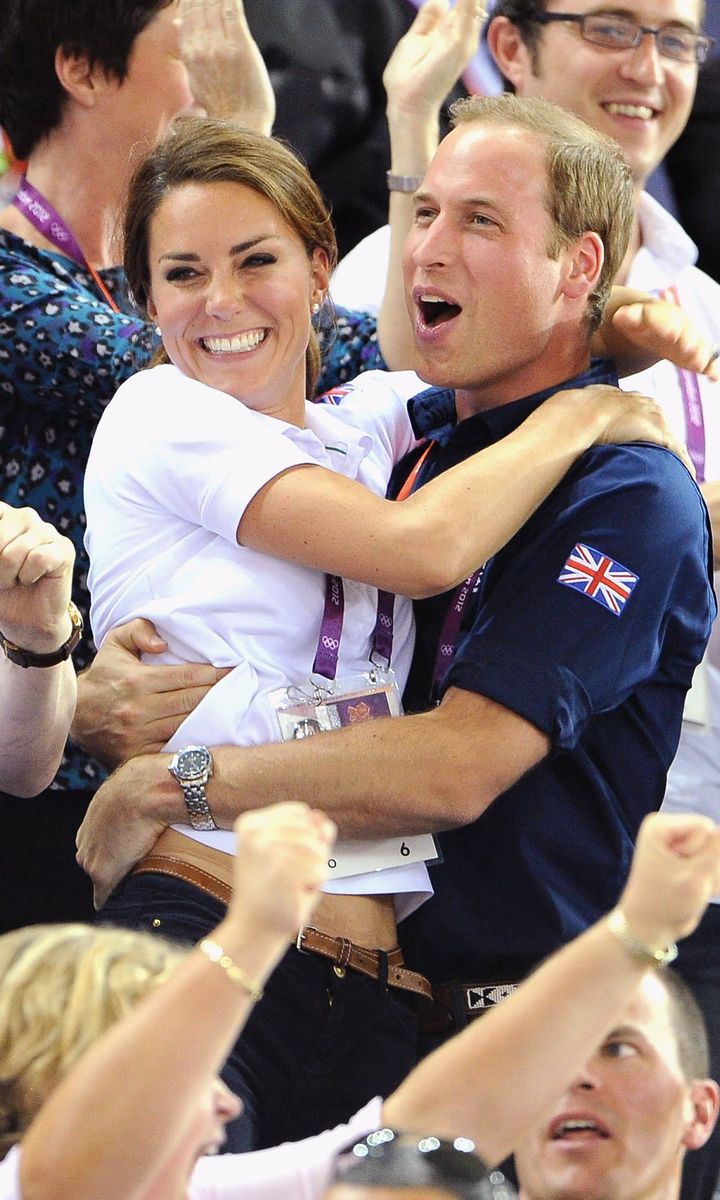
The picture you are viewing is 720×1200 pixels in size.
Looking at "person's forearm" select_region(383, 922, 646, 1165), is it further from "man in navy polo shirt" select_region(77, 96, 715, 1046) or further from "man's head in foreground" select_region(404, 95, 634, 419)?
"man's head in foreground" select_region(404, 95, 634, 419)

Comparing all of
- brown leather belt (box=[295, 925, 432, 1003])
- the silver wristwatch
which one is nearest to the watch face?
the silver wristwatch

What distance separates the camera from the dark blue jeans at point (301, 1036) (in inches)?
92.0

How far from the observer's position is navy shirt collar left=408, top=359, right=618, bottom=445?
106 inches

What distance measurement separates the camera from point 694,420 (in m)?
3.38

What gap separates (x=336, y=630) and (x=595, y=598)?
330 millimetres

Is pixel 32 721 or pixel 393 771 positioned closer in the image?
pixel 393 771

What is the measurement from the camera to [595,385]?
2670 millimetres

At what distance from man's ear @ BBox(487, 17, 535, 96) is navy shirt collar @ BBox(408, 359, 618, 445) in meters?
1.11

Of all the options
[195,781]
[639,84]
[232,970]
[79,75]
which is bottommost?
[195,781]

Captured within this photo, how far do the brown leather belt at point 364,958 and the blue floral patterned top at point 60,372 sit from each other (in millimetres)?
780

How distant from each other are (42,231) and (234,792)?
126 centimetres

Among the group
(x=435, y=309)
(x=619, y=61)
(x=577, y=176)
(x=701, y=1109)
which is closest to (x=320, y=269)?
(x=435, y=309)

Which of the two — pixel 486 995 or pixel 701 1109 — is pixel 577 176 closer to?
pixel 486 995

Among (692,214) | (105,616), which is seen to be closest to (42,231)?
(105,616)
